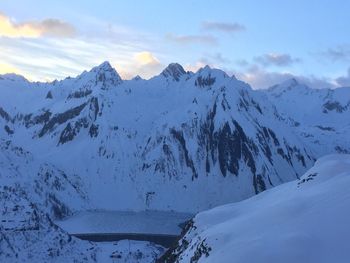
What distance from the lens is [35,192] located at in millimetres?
166500

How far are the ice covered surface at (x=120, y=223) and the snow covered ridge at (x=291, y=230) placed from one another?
4435 inches

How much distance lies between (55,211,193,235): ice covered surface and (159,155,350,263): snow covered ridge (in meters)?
113

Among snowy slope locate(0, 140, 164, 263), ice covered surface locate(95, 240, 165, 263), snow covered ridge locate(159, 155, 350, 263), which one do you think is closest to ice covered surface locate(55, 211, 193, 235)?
snowy slope locate(0, 140, 164, 263)

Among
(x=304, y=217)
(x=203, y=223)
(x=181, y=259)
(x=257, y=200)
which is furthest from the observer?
(x=257, y=200)

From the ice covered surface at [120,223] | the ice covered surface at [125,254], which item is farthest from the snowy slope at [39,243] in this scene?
the ice covered surface at [120,223]

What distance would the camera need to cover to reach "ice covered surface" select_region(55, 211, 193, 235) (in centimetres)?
16638

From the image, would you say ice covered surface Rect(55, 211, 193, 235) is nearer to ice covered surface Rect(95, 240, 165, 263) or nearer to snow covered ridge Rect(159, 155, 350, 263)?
ice covered surface Rect(95, 240, 165, 263)

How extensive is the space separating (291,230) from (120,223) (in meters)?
147

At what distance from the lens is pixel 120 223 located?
179375 mm

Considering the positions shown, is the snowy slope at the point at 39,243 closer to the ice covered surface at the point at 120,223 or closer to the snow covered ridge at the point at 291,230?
the ice covered surface at the point at 120,223

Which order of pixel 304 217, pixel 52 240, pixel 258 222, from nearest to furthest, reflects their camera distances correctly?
pixel 304 217 < pixel 258 222 < pixel 52 240

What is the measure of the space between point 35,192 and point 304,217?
138 metres

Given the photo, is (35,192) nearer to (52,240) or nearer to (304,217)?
(52,240)

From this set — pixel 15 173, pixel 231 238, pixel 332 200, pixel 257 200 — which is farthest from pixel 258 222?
pixel 15 173
